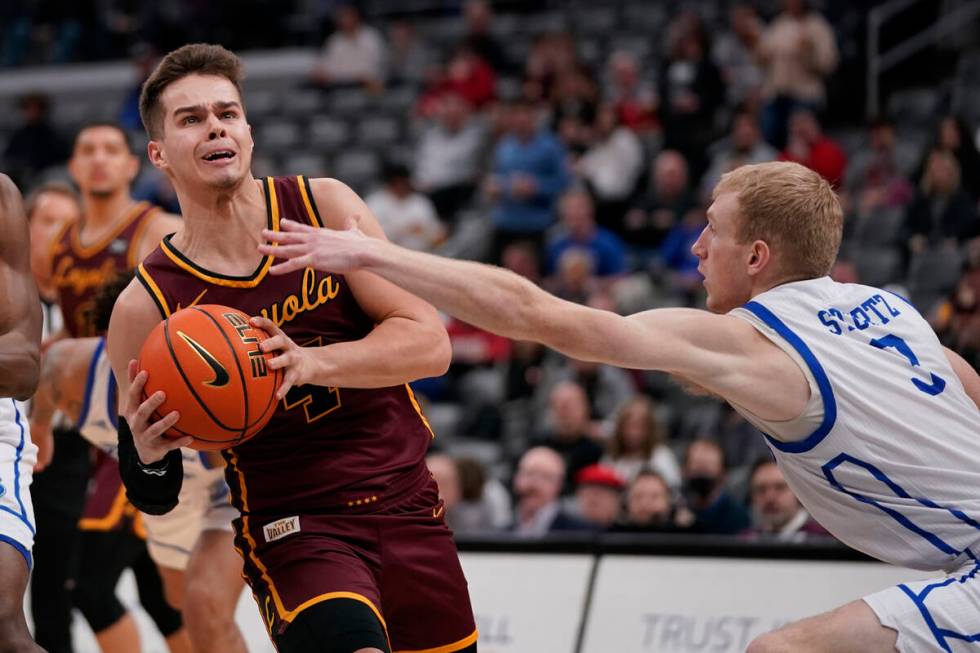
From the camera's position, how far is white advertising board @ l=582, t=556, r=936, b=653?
6199 mm

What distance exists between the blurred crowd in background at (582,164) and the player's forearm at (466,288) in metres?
3.51

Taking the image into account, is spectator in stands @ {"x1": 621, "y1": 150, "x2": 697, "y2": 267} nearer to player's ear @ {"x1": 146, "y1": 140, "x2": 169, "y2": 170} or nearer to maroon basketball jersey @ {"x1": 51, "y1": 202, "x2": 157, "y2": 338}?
maroon basketball jersey @ {"x1": 51, "y1": 202, "x2": 157, "y2": 338}

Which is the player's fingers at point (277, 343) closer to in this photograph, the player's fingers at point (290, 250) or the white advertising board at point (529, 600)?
the player's fingers at point (290, 250)

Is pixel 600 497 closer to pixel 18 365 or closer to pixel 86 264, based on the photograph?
pixel 86 264

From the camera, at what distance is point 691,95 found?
12.3 metres

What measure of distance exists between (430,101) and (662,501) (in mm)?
7504

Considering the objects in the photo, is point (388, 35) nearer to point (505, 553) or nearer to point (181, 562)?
point (505, 553)

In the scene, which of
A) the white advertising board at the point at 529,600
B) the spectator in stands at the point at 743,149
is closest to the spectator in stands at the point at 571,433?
the white advertising board at the point at 529,600

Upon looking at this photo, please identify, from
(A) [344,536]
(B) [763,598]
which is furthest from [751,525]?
(A) [344,536]

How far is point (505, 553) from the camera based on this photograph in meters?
6.96

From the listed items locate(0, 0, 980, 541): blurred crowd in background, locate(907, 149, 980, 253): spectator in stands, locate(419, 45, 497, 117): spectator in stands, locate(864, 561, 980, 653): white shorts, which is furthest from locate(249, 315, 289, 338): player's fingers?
locate(419, 45, 497, 117): spectator in stands

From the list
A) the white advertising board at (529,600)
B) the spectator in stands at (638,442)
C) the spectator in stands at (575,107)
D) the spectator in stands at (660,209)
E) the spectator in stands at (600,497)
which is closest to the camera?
the white advertising board at (529,600)

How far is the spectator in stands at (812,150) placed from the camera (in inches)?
436

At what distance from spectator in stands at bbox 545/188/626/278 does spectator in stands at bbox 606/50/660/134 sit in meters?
1.76
